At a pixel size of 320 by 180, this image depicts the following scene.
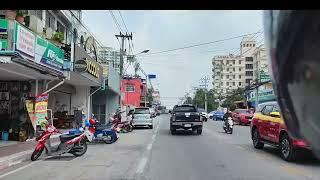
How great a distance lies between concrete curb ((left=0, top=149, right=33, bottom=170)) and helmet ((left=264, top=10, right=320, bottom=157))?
37.5 ft

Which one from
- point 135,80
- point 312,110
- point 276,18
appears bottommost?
point 312,110

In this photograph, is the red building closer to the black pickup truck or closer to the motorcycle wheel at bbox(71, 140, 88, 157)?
the black pickup truck

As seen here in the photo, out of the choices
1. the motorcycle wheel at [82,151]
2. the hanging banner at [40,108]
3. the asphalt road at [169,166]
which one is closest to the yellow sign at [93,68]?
the hanging banner at [40,108]

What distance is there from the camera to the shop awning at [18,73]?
17.6 metres

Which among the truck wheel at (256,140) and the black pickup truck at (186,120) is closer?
the truck wheel at (256,140)

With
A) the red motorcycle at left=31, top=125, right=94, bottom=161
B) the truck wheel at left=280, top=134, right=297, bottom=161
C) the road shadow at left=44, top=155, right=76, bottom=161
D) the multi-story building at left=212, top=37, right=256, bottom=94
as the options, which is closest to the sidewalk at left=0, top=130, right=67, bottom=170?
the red motorcycle at left=31, top=125, right=94, bottom=161

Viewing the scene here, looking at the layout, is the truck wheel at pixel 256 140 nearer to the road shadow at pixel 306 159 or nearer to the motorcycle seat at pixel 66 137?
the road shadow at pixel 306 159

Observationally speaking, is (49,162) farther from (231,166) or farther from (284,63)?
(284,63)

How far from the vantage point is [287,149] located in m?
14.4

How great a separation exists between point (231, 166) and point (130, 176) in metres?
3.26

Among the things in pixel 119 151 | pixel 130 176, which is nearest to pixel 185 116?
pixel 119 151

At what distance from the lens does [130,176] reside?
37.1 feet

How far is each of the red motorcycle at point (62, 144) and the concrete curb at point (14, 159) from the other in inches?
16.9
